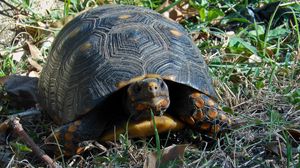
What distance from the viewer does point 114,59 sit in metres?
3.28

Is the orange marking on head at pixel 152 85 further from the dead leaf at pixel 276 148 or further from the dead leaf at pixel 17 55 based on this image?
the dead leaf at pixel 17 55

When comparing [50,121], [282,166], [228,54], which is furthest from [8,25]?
[282,166]

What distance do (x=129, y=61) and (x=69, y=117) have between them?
0.43 m

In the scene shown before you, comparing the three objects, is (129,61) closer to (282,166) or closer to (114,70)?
(114,70)

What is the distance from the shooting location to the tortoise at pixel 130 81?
3.19m

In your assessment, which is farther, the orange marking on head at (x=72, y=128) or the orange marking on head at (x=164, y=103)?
the orange marking on head at (x=72, y=128)

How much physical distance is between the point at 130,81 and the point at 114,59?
0.17 metres

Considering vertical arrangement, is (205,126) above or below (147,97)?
below

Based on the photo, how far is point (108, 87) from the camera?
3.19 m

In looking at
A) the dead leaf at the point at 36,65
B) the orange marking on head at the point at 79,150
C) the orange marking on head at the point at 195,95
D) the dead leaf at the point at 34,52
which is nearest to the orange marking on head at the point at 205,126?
the orange marking on head at the point at 195,95

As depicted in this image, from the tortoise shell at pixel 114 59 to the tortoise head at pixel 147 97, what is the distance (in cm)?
7

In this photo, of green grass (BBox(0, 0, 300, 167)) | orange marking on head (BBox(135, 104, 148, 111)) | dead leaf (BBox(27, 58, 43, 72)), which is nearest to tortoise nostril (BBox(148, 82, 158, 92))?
orange marking on head (BBox(135, 104, 148, 111))

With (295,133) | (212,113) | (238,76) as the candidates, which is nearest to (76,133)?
(212,113)

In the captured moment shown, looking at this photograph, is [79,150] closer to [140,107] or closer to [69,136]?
[69,136]
